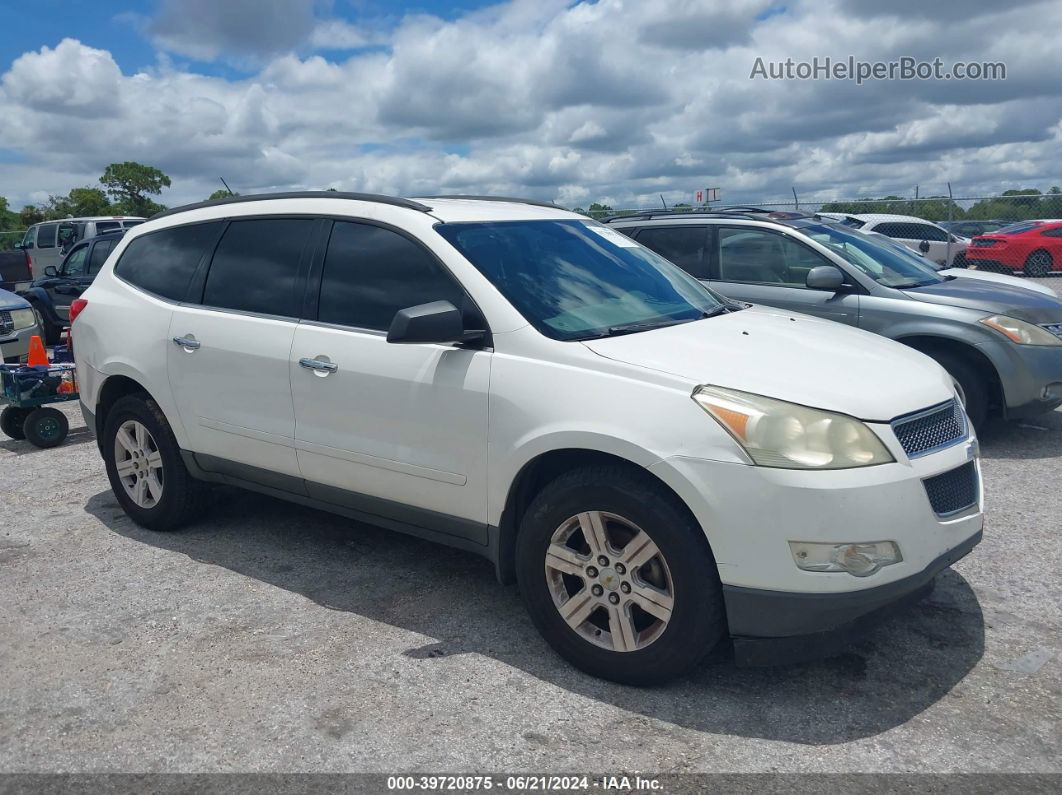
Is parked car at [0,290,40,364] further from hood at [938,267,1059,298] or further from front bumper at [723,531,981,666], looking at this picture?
hood at [938,267,1059,298]

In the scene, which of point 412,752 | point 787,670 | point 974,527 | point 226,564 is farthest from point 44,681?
point 974,527

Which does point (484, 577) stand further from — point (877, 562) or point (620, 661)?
point (877, 562)

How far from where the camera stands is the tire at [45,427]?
24.7 feet

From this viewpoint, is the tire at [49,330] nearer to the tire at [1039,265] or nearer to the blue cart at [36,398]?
the blue cart at [36,398]

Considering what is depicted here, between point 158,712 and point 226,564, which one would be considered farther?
point 226,564

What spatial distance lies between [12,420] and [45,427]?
0.40 metres

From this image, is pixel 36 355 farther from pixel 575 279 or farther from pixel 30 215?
pixel 30 215

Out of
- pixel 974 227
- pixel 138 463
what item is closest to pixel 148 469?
pixel 138 463

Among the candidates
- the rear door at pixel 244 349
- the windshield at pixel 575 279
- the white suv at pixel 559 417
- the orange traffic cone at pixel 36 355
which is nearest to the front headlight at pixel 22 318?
the orange traffic cone at pixel 36 355

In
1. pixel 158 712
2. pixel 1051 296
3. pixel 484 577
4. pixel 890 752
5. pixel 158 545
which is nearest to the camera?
pixel 890 752

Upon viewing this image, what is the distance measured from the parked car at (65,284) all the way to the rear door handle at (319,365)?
32.5 ft

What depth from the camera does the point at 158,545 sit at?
5.12 metres

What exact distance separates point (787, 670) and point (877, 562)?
2.34ft

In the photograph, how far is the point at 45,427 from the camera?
7602 millimetres
